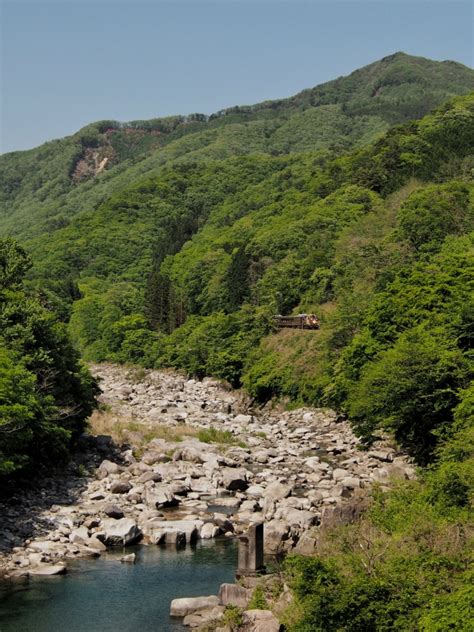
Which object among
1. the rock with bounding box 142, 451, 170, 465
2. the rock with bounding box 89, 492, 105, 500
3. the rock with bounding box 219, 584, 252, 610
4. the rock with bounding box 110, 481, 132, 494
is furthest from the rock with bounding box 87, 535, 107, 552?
the rock with bounding box 142, 451, 170, 465

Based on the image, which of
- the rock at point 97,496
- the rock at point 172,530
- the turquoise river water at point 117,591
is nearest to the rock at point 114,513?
the rock at point 172,530

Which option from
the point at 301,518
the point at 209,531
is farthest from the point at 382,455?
the point at 209,531

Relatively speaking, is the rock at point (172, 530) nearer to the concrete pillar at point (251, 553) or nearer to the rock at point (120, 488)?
the rock at point (120, 488)

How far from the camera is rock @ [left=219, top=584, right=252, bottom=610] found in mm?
24000

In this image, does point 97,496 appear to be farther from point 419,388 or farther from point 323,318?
point 323,318

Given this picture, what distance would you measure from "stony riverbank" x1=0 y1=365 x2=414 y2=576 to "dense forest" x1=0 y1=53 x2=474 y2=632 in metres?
2.39

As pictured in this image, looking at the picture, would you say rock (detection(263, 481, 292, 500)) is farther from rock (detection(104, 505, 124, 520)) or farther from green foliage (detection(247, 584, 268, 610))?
green foliage (detection(247, 584, 268, 610))

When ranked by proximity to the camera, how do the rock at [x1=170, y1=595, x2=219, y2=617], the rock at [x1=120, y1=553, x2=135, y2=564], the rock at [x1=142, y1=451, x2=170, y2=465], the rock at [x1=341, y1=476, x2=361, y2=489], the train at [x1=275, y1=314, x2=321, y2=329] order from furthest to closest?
the train at [x1=275, y1=314, x2=321, y2=329], the rock at [x1=142, y1=451, x2=170, y2=465], the rock at [x1=341, y1=476, x2=361, y2=489], the rock at [x1=120, y1=553, x2=135, y2=564], the rock at [x1=170, y1=595, x2=219, y2=617]

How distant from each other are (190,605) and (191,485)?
Answer: 644 inches

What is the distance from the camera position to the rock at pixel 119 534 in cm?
3238

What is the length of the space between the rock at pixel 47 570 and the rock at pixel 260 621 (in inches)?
356

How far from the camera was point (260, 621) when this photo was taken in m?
21.5

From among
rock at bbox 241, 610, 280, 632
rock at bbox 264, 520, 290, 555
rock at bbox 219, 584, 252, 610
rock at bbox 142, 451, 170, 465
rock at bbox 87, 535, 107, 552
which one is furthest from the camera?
rock at bbox 142, 451, 170, 465

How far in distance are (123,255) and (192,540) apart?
12301 centimetres
